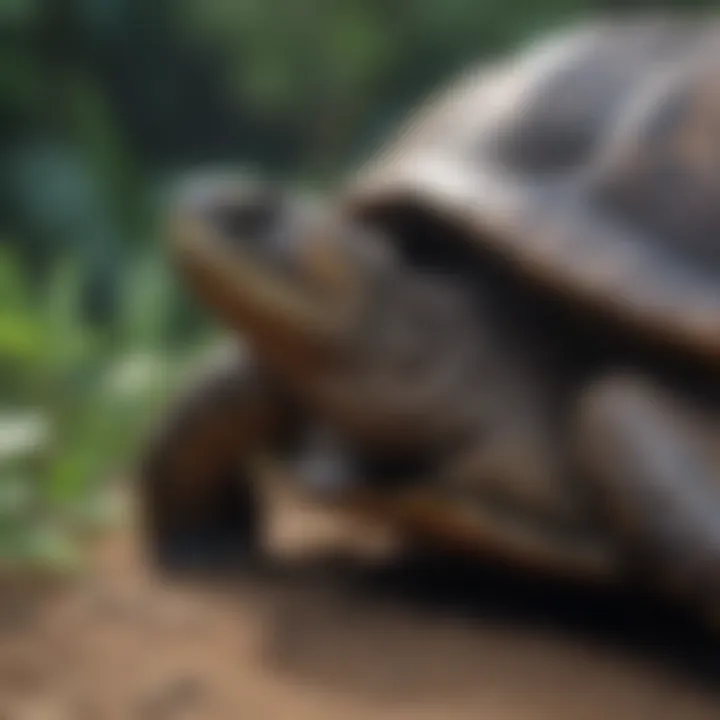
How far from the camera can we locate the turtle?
119 centimetres

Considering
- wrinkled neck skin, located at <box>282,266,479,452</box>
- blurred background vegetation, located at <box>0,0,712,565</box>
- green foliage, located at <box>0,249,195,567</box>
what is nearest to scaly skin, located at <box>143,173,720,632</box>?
wrinkled neck skin, located at <box>282,266,479,452</box>

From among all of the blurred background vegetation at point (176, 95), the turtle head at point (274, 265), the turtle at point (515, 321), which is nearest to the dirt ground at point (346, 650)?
the turtle at point (515, 321)

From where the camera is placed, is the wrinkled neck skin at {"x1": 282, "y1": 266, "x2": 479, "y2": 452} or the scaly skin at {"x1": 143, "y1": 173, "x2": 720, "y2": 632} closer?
the scaly skin at {"x1": 143, "y1": 173, "x2": 720, "y2": 632}

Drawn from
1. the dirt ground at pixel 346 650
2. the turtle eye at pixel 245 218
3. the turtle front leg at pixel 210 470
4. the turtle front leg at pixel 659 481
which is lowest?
the dirt ground at pixel 346 650

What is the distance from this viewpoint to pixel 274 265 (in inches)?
52.4

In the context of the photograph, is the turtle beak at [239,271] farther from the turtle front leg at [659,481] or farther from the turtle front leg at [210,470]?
the turtle front leg at [659,481]

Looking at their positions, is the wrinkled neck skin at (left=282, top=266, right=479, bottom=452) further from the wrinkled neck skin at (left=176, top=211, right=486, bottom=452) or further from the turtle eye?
A: the turtle eye

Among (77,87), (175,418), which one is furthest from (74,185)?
(175,418)

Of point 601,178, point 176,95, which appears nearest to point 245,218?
point 601,178

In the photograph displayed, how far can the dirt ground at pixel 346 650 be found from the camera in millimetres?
1084

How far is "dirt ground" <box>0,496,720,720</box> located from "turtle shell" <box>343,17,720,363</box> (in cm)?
26

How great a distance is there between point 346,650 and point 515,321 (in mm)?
339

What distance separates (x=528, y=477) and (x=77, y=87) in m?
2.47

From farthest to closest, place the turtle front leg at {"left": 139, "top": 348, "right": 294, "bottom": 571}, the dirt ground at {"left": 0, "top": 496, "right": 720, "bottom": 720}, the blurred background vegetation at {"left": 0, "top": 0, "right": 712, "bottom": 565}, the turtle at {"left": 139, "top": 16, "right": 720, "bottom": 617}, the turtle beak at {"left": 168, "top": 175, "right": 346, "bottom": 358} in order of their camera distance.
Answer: the blurred background vegetation at {"left": 0, "top": 0, "right": 712, "bottom": 565}
the turtle front leg at {"left": 139, "top": 348, "right": 294, "bottom": 571}
the turtle beak at {"left": 168, "top": 175, "right": 346, "bottom": 358}
the turtle at {"left": 139, "top": 16, "right": 720, "bottom": 617}
the dirt ground at {"left": 0, "top": 496, "right": 720, "bottom": 720}
